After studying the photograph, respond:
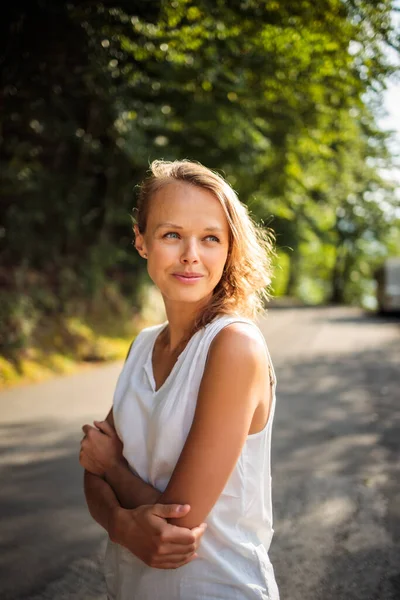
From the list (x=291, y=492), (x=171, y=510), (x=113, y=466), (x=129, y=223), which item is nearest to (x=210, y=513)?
(x=171, y=510)

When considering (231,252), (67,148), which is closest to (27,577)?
(231,252)

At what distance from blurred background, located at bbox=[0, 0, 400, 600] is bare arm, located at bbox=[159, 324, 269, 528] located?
0.96 metres

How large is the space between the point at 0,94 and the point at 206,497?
7.24 m

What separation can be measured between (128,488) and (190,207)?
2.82ft

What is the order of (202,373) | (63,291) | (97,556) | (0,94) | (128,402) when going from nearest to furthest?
(202,373) → (128,402) → (97,556) → (0,94) → (63,291)

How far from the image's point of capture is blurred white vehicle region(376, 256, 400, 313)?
1045 inches

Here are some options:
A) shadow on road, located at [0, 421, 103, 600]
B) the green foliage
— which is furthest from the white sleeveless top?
the green foliage

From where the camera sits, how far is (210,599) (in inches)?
59.9

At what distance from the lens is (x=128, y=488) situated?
1680 millimetres

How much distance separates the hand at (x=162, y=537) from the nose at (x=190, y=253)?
0.70 m

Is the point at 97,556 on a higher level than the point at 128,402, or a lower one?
lower

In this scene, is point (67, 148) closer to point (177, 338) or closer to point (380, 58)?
point (380, 58)

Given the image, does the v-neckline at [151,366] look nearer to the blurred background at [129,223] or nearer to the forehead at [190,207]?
the forehead at [190,207]

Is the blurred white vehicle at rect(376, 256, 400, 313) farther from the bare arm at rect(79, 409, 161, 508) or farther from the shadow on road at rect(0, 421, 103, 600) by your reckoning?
the bare arm at rect(79, 409, 161, 508)
